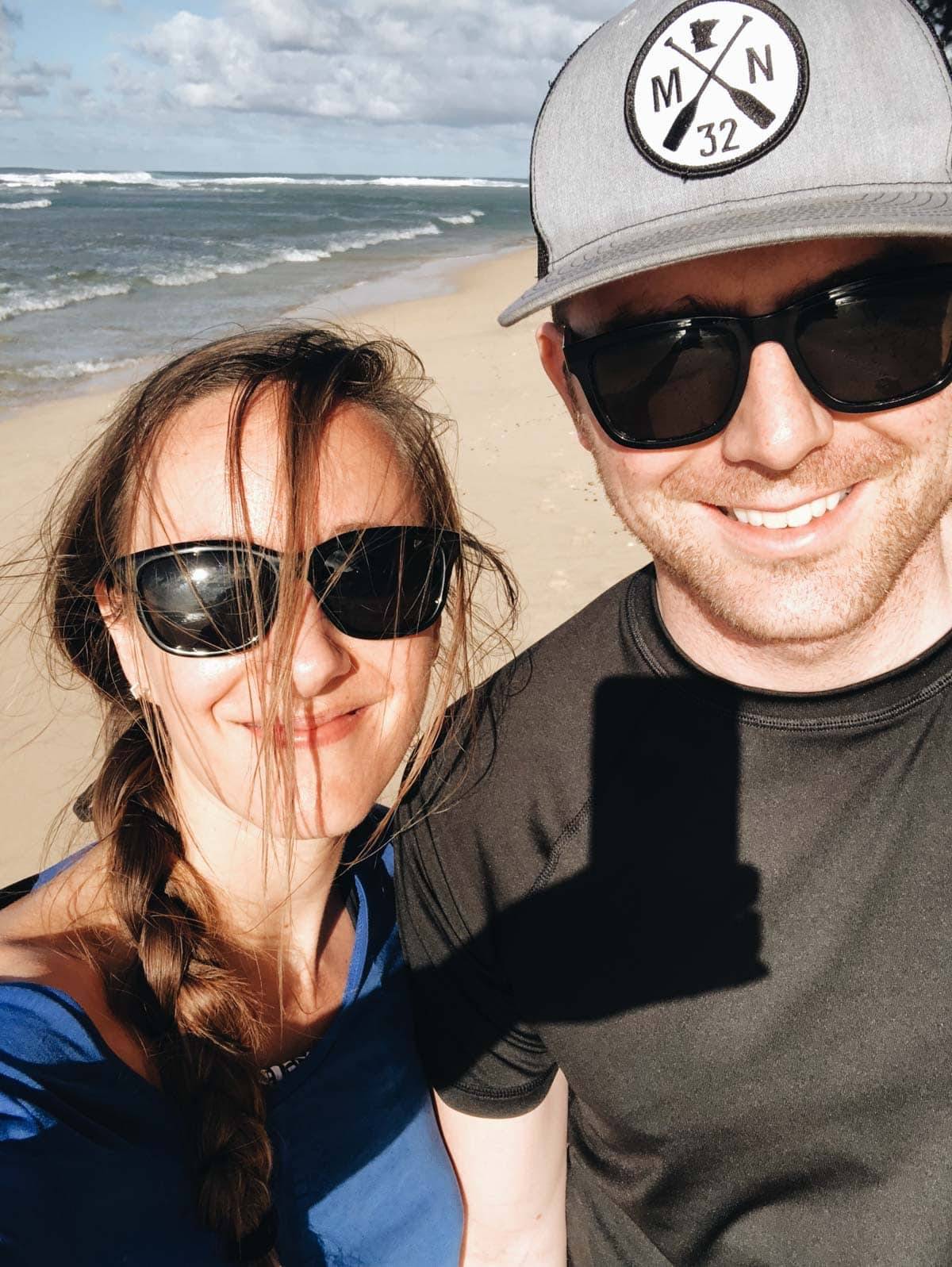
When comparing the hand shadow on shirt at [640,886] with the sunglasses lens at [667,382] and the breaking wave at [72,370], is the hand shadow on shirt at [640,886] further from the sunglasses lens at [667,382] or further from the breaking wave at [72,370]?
the breaking wave at [72,370]

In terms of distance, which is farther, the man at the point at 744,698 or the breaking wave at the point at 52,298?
the breaking wave at the point at 52,298

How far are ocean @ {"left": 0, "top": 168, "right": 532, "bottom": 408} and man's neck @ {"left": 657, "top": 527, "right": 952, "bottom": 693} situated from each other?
4.59 ft

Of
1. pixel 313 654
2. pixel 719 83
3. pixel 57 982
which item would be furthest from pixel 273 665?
pixel 719 83

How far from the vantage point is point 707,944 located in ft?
4.85

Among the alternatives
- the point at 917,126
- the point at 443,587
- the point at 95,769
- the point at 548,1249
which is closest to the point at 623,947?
the point at 443,587

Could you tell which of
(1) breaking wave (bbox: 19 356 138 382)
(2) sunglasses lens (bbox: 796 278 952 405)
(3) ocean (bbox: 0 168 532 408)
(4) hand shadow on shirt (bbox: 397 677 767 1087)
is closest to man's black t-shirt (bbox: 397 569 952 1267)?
(4) hand shadow on shirt (bbox: 397 677 767 1087)

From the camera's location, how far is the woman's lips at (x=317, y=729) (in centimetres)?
158

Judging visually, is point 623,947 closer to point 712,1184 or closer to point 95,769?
point 712,1184

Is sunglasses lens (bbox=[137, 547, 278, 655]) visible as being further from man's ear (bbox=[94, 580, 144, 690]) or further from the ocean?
the ocean

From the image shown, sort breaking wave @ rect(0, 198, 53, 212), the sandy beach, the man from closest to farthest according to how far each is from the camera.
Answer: the man < the sandy beach < breaking wave @ rect(0, 198, 53, 212)

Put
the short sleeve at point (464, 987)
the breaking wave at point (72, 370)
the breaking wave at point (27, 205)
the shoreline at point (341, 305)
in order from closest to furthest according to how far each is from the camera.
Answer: the short sleeve at point (464, 987), the shoreline at point (341, 305), the breaking wave at point (72, 370), the breaking wave at point (27, 205)

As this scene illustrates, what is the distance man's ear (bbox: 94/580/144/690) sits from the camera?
1676mm

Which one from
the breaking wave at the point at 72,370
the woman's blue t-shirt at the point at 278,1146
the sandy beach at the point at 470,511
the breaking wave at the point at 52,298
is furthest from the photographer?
the breaking wave at the point at 52,298

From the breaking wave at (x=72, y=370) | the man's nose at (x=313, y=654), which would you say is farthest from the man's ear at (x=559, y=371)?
the breaking wave at (x=72, y=370)
